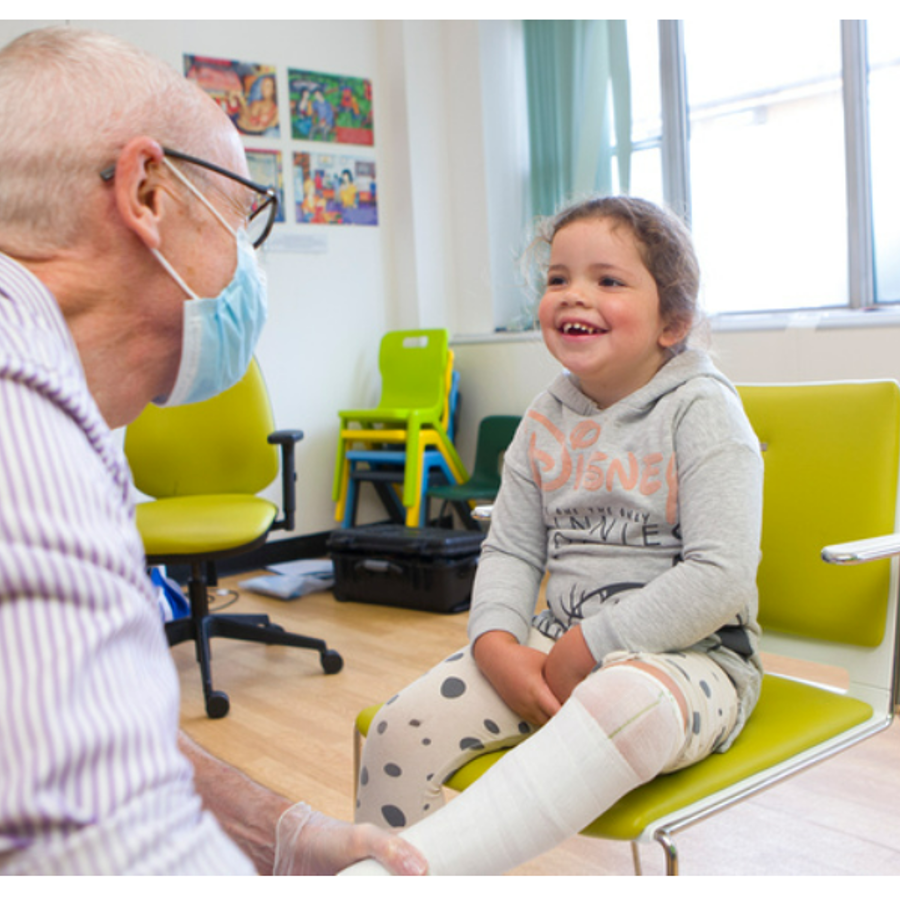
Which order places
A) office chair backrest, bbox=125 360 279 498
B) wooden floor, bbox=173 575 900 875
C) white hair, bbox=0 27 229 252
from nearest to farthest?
1. white hair, bbox=0 27 229 252
2. wooden floor, bbox=173 575 900 875
3. office chair backrest, bbox=125 360 279 498

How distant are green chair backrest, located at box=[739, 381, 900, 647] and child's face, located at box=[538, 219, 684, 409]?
23 cm

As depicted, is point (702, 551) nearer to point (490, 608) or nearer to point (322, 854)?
point (490, 608)

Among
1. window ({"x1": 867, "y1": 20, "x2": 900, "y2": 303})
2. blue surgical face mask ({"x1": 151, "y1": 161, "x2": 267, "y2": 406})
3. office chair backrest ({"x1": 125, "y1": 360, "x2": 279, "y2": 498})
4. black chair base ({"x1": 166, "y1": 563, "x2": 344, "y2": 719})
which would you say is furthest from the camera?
window ({"x1": 867, "y1": 20, "x2": 900, "y2": 303})

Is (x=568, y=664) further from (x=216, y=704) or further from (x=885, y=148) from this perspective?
(x=885, y=148)

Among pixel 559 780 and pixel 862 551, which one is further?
pixel 862 551

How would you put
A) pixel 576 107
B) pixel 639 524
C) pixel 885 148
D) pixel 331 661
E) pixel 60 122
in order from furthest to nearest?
1. pixel 576 107
2. pixel 885 148
3. pixel 331 661
4. pixel 639 524
5. pixel 60 122

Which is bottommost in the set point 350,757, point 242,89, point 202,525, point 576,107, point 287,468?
point 350,757

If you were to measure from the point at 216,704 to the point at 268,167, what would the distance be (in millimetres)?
2478

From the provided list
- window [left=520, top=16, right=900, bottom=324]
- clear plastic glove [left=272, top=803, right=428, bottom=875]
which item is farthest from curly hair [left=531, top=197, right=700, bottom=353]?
window [left=520, top=16, right=900, bottom=324]

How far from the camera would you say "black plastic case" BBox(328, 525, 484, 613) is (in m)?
3.28

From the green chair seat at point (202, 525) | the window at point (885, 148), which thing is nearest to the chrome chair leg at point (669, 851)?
the green chair seat at point (202, 525)

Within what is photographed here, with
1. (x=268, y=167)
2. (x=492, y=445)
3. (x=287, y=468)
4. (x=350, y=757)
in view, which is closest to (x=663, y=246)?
(x=350, y=757)

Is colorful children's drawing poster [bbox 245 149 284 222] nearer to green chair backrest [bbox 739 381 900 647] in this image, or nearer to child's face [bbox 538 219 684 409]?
child's face [bbox 538 219 684 409]

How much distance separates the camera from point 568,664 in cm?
111
